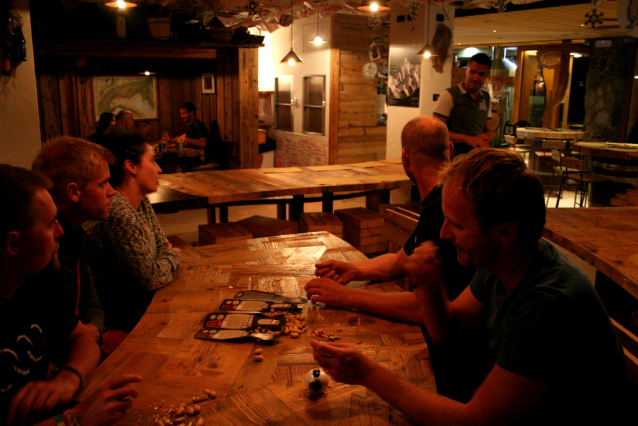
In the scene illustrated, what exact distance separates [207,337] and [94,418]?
546mm

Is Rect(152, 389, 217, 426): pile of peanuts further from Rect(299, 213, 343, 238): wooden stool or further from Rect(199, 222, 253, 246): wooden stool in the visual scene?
Rect(299, 213, 343, 238): wooden stool

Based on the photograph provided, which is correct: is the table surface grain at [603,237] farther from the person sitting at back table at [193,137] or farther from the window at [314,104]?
the window at [314,104]

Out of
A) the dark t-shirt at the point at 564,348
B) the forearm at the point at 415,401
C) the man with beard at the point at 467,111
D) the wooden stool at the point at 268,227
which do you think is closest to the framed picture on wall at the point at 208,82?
the wooden stool at the point at 268,227

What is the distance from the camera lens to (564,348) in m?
1.28

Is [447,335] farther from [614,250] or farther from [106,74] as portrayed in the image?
[106,74]

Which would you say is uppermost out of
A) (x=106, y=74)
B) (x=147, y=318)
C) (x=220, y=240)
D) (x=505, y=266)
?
(x=106, y=74)

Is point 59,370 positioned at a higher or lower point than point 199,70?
lower

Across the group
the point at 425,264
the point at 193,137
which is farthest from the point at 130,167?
the point at 193,137

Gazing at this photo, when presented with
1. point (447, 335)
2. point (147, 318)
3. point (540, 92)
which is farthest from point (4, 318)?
point (540, 92)

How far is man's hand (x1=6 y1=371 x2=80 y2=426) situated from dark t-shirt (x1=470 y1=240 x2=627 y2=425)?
1219mm

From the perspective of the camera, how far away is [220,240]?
4402 millimetres

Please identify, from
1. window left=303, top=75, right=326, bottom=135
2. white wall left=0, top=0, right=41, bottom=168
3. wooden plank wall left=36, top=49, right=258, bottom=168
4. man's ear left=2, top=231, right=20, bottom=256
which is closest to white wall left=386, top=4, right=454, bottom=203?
window left=303, top=75, right=326, bottom=135

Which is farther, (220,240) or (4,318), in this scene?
(220,240)

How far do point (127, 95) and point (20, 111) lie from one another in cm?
446
